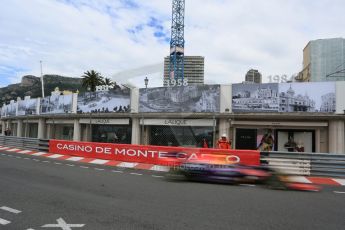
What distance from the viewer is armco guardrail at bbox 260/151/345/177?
41.1 feet

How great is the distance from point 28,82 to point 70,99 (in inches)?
5418

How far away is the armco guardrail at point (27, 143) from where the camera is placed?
21453 millimetres

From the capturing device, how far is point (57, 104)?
30891 mm

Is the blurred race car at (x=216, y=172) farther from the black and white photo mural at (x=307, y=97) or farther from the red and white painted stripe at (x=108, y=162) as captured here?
the black and white photo mural at (x=307, y=97)

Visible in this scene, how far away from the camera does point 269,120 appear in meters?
20.0

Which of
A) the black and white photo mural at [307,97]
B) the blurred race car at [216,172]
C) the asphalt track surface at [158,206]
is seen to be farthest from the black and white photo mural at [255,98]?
the blurred race car at [216,172]

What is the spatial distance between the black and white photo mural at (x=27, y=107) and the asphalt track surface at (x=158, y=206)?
2730 centimetres

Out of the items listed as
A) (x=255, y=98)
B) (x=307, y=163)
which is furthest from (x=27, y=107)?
(x=307, y=163)

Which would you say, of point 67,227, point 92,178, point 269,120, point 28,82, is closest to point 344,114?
point 269,120

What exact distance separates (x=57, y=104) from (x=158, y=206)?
85.8 feet

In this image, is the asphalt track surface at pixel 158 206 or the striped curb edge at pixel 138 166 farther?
the striped curb edge at pixel 138 166

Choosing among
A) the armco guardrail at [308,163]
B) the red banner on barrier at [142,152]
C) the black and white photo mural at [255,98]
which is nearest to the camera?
the armco guardrail at [308,163]

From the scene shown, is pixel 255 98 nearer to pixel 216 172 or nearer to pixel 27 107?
pixel 216 172

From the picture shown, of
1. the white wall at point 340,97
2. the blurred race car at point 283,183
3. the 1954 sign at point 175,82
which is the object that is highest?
the 1954 sign at point 175,82
